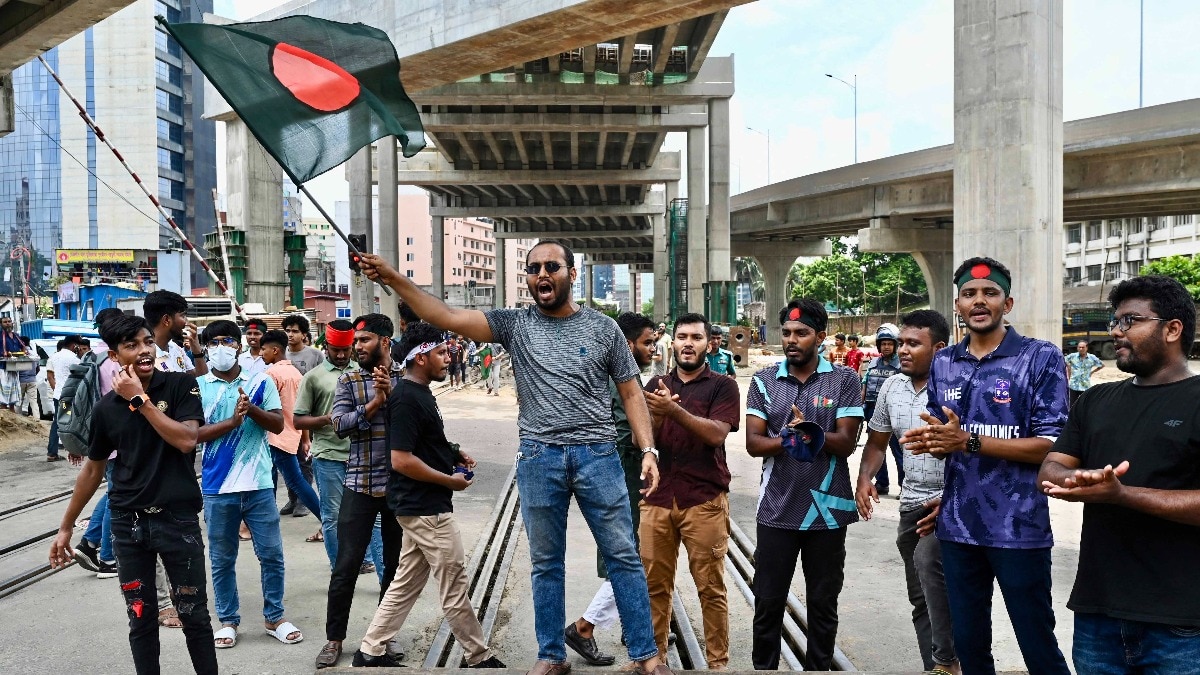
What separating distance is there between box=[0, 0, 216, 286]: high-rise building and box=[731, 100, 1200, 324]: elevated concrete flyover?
61.7 meters

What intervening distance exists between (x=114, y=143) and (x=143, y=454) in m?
87.9

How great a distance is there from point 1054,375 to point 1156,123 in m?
22.5

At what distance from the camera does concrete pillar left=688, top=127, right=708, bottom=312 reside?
33594 mm

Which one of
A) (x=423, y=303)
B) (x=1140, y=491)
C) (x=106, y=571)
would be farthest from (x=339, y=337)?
(x=1140, y=491)

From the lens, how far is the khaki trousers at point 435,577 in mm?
4406

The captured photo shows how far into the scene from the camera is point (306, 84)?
425cm

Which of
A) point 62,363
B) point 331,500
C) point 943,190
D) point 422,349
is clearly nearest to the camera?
point 422,349

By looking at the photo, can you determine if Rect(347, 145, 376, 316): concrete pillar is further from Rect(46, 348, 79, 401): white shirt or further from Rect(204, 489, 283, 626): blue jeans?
Rect(204, 489, 283, 626): blue jeans

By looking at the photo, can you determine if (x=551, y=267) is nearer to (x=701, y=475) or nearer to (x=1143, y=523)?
(x=701, y=475)

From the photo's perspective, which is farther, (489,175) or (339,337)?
(489,175)

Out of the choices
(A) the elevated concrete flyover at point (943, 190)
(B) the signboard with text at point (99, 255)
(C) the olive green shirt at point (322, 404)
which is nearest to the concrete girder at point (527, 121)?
(A) the elevated concrete flyover at point (943, 190)

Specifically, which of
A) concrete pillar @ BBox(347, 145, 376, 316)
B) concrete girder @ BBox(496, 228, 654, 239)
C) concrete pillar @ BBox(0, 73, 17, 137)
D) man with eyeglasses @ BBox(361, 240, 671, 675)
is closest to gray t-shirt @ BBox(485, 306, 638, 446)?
man with eyeglasses @ BBox(361, 240, 671, 675)

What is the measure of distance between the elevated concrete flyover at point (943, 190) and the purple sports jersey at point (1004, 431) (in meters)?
18.4

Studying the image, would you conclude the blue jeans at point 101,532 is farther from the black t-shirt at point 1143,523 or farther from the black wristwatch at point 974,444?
the black t-shirt at point 1143,523
